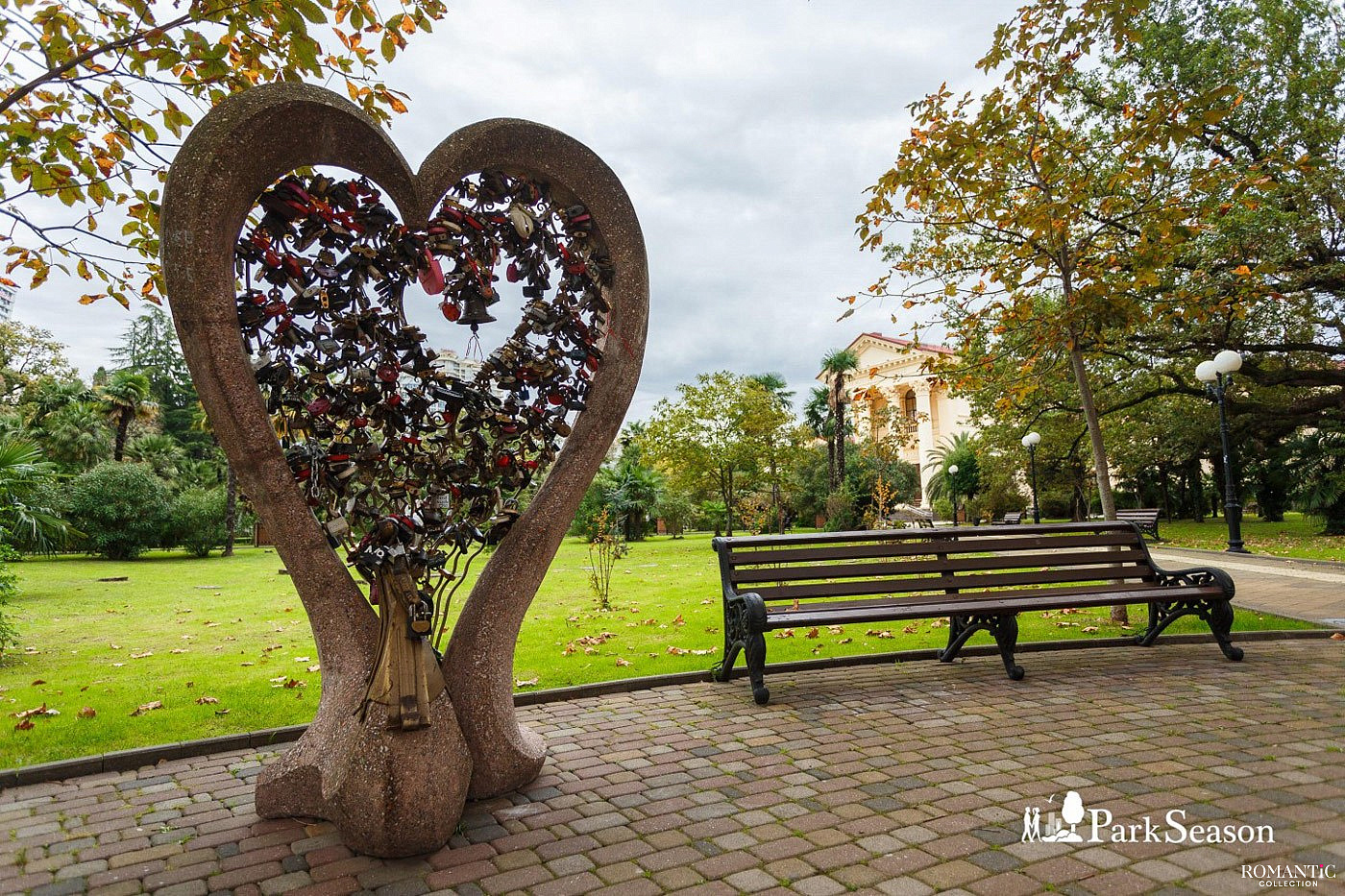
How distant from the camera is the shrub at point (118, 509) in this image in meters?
19.9

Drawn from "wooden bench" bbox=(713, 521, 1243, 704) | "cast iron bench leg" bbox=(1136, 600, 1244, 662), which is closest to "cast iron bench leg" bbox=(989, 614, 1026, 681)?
"wooden bench" bbox=(713, 521, 1243, 704)

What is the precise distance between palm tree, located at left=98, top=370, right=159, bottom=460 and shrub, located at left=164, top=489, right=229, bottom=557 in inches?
351

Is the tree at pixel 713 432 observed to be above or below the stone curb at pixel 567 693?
above

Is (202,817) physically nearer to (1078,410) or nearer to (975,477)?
(1078,410)

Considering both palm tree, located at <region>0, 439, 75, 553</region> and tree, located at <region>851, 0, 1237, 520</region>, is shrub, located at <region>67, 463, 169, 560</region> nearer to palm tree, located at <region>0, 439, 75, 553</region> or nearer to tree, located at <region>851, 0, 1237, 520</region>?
palm tree, located at <region>0, 439, 75, 553</region>

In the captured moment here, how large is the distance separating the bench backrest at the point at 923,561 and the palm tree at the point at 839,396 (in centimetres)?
2683

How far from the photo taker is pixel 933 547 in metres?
6.00

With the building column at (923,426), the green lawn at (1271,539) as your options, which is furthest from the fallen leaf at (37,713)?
the building column at (923,426)

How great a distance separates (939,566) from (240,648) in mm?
6160

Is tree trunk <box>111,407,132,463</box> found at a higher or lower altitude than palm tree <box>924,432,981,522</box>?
higher

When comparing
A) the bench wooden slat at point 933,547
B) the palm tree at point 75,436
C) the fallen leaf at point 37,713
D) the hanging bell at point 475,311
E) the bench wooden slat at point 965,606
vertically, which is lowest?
the fallen leaf at point 37,713

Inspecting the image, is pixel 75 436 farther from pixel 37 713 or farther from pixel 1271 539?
pixel 1271 539

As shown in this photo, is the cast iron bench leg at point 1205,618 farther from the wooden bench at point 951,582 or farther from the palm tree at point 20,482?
the palm tree at point 20,482

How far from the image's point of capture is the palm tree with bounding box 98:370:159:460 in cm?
2833
